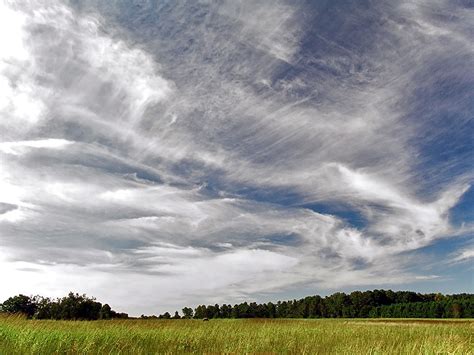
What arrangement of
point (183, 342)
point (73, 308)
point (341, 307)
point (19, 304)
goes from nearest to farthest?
point (183, 342) < point (73, 308) < point (19, 304) < point (341, 307)

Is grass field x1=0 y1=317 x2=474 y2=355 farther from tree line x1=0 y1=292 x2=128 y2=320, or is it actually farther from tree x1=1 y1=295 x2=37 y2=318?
tree x1=1 y1=295 x2=37 y2=318

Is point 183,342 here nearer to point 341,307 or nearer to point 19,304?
point 19,304

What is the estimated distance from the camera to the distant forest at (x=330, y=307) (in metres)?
69.7

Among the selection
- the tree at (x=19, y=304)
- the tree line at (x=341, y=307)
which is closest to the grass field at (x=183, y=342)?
the tree at (x=19, y=304)

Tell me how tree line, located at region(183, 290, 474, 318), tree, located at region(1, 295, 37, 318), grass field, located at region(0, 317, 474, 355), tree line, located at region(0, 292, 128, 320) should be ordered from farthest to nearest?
tree line, located at region(183, 290, 474, 318), tree, located at region(1, 295, 37, 318), tree line, located at region(0, 292, 128, 320), grass field, located at region(0, 317, 474, 355)

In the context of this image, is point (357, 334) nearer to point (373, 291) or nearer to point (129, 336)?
point (129, 336)

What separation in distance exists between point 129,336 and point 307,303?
488 feet

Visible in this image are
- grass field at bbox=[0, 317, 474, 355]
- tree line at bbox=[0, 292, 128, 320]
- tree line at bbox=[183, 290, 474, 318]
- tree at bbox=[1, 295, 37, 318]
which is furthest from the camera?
tree line at bbox=[183, 290, 474, 318]

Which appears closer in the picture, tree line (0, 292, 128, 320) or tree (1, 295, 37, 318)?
tree line (0, 292, 128, 320)

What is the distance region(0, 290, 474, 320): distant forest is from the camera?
69688 millimetres

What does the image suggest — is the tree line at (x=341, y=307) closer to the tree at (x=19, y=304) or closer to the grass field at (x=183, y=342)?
the tree at (x=19, y=304)

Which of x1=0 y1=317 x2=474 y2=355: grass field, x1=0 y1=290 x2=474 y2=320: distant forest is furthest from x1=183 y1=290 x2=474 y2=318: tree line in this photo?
x1=0 y1=317 x2=474 y2=355: grass field

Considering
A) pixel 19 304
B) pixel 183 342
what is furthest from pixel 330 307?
pixel 183 342

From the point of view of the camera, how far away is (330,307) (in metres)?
148
